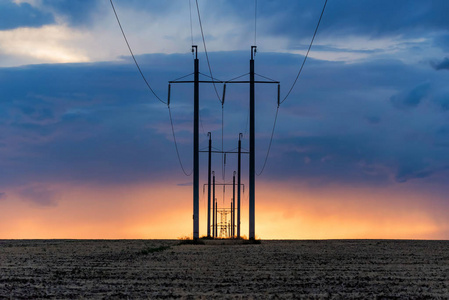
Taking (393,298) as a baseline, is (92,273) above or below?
above

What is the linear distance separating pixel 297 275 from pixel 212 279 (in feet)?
7.85

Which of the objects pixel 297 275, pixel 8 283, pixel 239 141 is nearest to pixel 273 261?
pixel 297 275

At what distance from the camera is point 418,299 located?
45.3ft

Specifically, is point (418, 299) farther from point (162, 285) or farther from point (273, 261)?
point (273, 261)

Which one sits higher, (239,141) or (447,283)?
(239,141)

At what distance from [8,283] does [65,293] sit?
8.98ft

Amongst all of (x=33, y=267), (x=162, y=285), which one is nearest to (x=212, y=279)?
(x=162, y=285)

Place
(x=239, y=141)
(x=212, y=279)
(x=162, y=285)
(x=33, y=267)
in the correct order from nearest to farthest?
(x=162, y=285)
(x=212, y=279)
(x=33, y=267)
(x=239, y=141)

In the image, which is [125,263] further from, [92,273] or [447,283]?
[447,283]

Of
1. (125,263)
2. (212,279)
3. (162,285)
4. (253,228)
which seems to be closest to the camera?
(162,285)

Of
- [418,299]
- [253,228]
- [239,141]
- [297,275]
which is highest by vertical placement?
[239,141]

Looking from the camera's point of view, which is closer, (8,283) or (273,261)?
(8,283)

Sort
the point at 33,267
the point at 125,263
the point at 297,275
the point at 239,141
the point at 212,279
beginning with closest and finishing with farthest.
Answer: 1. the point at 212,279
2. the point at 297,275
3. the point at 33,267
4. the point at 125,263
5. the point at 239,141

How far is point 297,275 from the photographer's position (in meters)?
19.3
